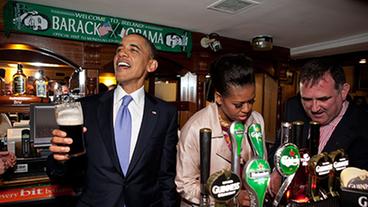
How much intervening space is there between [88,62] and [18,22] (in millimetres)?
907

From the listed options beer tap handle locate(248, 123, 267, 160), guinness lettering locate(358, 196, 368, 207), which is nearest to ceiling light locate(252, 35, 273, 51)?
beer tap handle locate(248, 123, 267, 160)

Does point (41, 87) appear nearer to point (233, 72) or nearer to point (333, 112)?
point (233, 72)

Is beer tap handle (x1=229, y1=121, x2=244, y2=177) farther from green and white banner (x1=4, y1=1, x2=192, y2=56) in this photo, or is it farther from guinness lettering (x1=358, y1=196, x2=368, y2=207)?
green and white banner (x1=4, y1=1, x2=192, y2=56)

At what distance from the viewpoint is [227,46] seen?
181 inches

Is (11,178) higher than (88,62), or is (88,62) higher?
(88,62)

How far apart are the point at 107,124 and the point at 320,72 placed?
1279 millimetres

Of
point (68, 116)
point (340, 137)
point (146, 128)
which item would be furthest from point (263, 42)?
point (68, 116)

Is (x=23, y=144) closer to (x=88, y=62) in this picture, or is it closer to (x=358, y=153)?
(x=88, y=62)

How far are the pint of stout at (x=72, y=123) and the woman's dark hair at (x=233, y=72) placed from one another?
29.4 inches

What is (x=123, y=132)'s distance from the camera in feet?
5.11

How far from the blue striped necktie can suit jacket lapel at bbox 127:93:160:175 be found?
0.05 m

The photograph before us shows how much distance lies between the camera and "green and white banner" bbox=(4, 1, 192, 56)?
9.80ft

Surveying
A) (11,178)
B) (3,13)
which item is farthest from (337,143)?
(3,13)

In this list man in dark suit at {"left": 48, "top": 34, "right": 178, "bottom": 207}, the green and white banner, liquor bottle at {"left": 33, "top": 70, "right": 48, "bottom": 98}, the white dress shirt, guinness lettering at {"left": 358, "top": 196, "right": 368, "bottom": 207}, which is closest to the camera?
guinness lettering at {"left": 358, "top": 196, "right": 368, "bottom": 207}
